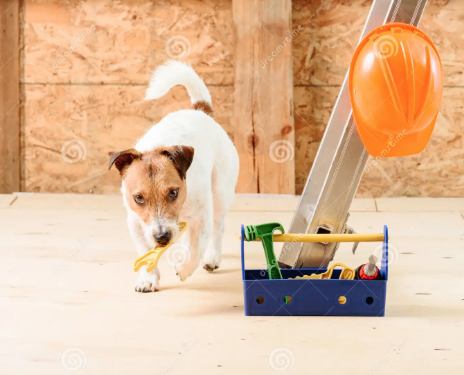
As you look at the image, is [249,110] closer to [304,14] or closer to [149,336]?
[304,14]

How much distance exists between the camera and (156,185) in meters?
2.33

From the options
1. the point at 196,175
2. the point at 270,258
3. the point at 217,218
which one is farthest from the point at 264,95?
the point at 270,258

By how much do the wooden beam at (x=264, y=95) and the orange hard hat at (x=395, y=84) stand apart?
2.14m

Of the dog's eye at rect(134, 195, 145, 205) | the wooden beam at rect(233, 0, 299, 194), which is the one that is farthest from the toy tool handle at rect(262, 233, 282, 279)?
the wooden beam at rect(233, 0, 299, 194)

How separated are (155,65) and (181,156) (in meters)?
2.28

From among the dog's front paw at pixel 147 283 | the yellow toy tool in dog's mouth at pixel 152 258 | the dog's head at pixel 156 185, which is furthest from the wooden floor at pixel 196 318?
the dog's head at pixel 156 185

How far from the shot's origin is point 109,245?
3.28 m

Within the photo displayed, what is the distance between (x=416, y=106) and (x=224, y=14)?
101 inches

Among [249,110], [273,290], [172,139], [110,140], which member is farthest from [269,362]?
[110,140]

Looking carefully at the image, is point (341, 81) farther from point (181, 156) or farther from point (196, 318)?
point (196, 318)

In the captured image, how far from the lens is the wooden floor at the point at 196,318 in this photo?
1844 millimetres

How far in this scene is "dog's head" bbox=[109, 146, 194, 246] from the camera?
91.7 inches

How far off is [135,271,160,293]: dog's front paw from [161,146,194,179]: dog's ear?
1.49ft

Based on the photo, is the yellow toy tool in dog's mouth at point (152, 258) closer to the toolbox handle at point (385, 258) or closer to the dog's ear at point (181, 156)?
the dog's ear at point (181, 156)
